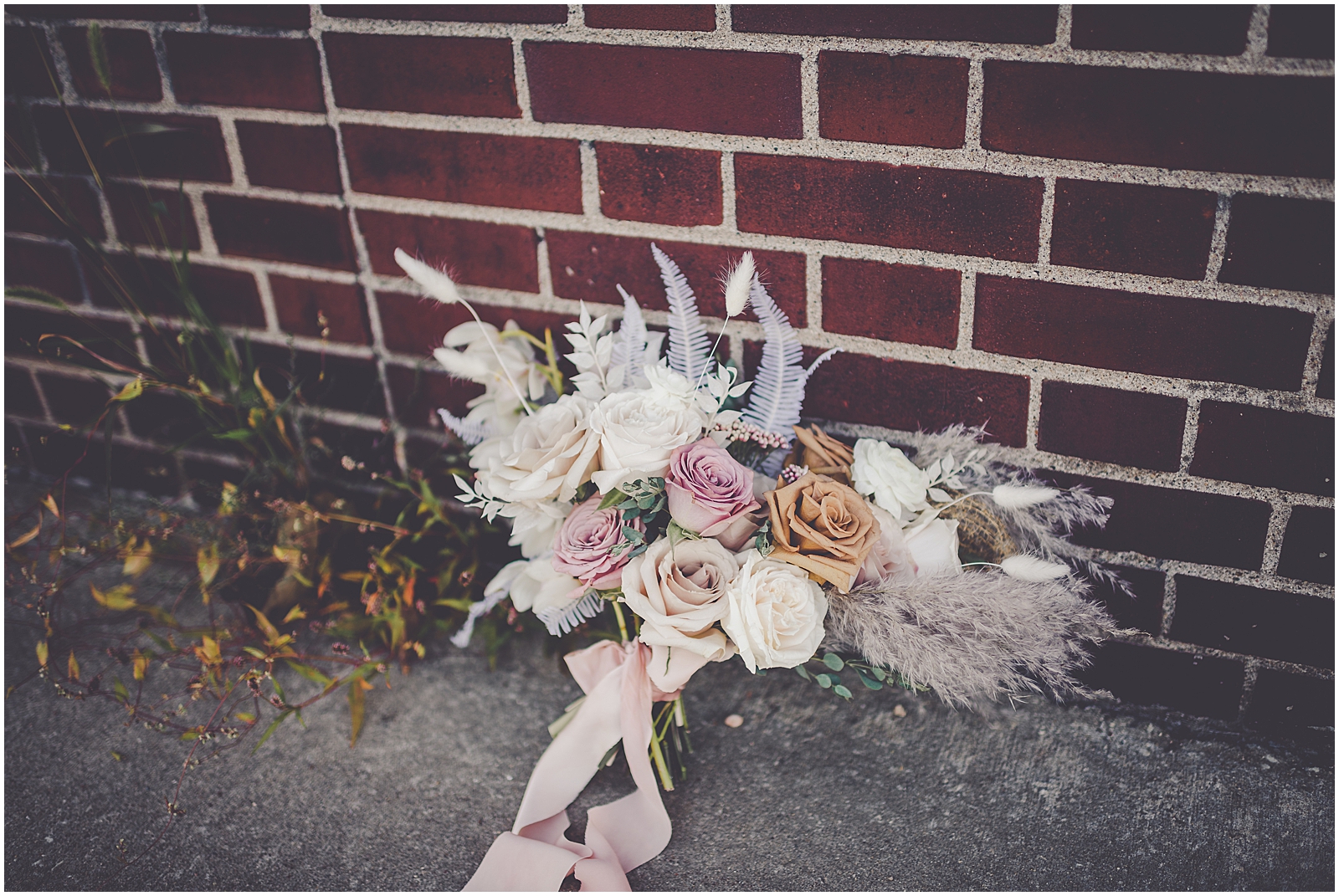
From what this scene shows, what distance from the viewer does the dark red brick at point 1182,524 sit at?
1.03 m

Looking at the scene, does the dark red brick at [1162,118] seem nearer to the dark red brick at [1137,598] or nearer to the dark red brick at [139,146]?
the dark red brick at [1137,598]

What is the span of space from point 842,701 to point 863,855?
23 centimetres

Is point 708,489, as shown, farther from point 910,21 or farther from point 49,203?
point 49,203

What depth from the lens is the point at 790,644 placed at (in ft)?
3.04

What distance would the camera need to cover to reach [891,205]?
1009mm

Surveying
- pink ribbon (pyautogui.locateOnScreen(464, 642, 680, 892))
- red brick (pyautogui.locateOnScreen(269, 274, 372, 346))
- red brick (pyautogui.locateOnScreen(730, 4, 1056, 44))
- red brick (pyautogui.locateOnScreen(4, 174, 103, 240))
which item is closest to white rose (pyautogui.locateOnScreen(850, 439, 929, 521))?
pink ribbon (pyautogui.locateOnScreen(464, 642, 680, 892))

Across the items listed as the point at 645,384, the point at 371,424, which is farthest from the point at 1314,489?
the point at 371,424

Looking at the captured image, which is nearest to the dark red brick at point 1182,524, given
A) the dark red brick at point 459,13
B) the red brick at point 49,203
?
the dark red brick at point 459,13

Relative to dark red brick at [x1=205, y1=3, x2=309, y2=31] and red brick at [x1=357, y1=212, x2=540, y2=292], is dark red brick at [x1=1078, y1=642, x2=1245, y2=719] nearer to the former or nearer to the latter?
Result: red brick at [x1=357, y1=212, x2=540, y2=292]

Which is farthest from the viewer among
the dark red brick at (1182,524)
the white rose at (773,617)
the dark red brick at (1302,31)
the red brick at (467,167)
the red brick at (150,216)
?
the red brick at (150,216)

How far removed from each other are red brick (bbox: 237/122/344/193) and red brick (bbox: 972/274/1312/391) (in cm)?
84

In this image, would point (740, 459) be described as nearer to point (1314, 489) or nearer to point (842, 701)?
point (842, 701)

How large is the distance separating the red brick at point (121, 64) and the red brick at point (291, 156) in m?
0.15

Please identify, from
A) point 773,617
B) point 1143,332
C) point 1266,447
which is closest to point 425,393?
point 773,617
